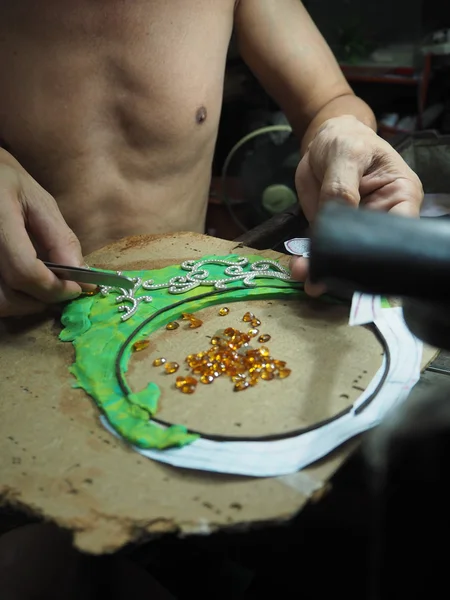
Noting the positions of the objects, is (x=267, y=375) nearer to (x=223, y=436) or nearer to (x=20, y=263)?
(x=223, y=436)

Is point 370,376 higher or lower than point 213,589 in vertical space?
higher

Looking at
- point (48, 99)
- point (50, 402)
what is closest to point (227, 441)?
point (50, 402)

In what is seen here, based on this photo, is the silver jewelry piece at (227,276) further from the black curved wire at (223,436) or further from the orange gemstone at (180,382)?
the orange gemstone at (180,382)

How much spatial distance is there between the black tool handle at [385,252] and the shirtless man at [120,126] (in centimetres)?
41

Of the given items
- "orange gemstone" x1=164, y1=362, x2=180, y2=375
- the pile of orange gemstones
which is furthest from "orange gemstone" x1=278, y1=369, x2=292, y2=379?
"orange gemstone" x1=164, y1=362, x2=180, y2=375

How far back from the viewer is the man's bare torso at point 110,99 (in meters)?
0.87

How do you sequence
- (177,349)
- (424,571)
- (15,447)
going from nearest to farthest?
(424,571)
(15,447)
(177,349)

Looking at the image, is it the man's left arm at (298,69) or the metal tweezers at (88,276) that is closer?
the metal tweezers at (88,276)

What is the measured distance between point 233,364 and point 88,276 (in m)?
0.21

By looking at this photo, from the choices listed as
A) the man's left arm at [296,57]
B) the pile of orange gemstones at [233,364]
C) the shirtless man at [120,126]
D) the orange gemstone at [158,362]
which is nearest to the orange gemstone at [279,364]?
the pile of orange gemstones at [233,364]

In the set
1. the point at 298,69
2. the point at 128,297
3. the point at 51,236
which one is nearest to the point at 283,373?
the point at 128,297

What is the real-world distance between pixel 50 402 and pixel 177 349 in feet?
0.47

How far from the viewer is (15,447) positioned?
530mm

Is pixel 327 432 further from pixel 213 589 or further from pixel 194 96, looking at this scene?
pixel 194 96
